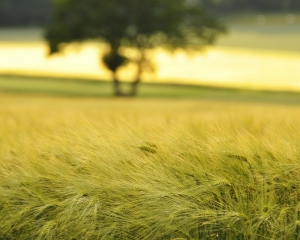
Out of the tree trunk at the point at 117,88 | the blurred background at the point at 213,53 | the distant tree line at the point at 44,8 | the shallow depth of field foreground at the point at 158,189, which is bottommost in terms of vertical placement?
the tree trunk at the point at 117,88

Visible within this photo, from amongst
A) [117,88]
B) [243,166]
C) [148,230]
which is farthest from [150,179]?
[117,88]

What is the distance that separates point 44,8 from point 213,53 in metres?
11.3

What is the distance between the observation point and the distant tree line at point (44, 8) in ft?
132

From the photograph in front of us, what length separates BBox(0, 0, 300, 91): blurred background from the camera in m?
33.1

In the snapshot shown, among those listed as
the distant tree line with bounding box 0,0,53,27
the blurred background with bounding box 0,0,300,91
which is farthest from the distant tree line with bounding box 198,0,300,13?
the distant tree line with bounding box 0,0,53,27

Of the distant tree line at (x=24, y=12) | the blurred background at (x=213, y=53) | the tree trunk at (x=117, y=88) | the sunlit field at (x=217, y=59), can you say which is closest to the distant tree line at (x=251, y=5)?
the blurred background at (x=213, y=53)

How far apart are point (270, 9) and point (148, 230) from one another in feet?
132

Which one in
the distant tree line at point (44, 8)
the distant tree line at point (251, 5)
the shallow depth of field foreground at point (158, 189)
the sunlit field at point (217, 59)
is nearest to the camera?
the shallow depth of field foreground at point (158, 189)

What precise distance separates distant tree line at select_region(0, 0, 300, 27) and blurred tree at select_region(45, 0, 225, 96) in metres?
8.59

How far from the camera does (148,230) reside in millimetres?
2898

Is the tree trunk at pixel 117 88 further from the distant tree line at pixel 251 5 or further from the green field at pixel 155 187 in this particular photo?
the green field at pixel 155 187

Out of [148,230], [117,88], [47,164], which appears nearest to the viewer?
[148,230]

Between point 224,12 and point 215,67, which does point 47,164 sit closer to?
point 215,67

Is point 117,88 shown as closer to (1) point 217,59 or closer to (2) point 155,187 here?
(1) point 217,59
